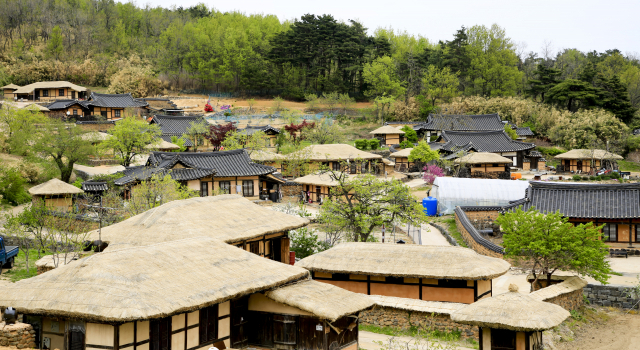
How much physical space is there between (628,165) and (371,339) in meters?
46.5

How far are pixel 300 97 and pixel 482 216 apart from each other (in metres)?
54.0

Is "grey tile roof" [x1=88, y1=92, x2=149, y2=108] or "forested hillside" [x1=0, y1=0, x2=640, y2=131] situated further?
"forested hillside" [x1=0, y1=0, x2=640, y2=131]

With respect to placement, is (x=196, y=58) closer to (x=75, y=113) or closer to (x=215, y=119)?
(x=215, y=119)

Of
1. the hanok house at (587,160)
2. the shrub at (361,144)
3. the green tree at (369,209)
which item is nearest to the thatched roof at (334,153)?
the shrub at (361,144)

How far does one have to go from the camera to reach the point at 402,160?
181 ft

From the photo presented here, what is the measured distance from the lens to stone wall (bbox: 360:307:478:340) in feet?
56.4

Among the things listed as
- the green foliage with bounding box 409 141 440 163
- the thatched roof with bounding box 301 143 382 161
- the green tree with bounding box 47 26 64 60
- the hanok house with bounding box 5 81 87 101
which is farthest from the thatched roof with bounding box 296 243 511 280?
the green tree with bounding box 47 26 64 60

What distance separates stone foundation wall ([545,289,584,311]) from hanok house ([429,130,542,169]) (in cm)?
3024

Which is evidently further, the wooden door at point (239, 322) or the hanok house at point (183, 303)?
the wooden door at point (239, 322)

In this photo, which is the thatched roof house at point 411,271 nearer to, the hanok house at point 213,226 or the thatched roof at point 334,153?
the hanok house at point 213,226

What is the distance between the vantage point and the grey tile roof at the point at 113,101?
64.0 metres

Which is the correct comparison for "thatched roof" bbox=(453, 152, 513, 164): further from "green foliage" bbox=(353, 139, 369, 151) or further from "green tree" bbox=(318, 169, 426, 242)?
"green tree" bbox=(318, 169, 426, 242)

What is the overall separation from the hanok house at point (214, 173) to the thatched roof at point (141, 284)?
20.0 m

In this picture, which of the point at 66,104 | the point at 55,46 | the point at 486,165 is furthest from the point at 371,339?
the point at 55,46
